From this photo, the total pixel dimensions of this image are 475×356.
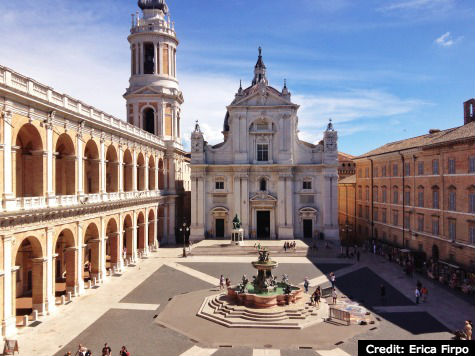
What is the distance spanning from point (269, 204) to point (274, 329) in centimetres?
3261

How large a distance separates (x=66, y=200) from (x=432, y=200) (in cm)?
3101

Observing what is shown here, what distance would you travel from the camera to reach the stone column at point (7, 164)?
21.3m

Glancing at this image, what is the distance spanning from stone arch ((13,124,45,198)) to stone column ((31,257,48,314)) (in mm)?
4112

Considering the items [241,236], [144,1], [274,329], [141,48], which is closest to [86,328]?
[274,329]

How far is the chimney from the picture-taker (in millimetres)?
41000

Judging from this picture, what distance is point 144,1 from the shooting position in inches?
2112

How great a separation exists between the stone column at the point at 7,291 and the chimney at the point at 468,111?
4043cm

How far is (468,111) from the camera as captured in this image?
137 feet

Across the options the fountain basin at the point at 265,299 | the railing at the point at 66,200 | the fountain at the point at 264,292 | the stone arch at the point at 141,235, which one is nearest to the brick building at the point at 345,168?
the stone arch at the point at 141,235

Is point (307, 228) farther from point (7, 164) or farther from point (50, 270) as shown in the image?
point (7, 164)

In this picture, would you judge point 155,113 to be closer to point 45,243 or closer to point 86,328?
point 45,243

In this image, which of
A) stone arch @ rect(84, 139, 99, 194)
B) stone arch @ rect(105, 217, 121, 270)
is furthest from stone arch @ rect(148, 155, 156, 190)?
stone arch @ rect(84, 139, 99, 194)

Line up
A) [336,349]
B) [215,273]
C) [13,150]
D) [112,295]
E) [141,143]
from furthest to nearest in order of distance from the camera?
[141,143], [215,273], [112,295], [13,150], [336,349]

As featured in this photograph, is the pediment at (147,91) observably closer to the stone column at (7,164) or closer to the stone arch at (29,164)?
the stone arch at (29,164)
